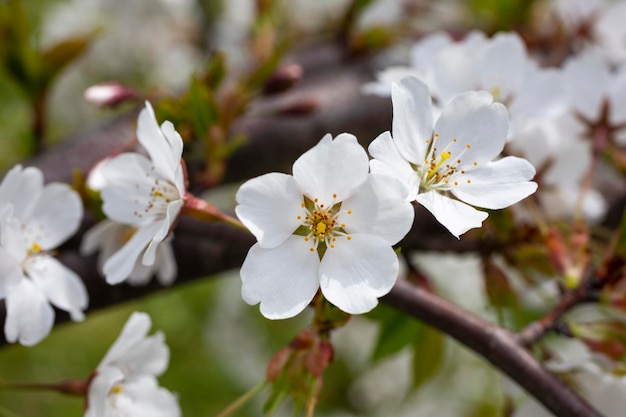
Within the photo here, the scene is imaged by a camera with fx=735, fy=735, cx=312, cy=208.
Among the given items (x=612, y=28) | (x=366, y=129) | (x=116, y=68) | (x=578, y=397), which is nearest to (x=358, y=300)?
(x=578, y=397)

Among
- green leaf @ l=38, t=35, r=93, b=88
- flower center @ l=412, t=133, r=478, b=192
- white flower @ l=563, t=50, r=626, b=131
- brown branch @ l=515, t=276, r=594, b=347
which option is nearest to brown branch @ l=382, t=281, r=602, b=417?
brown branch @ l=515, t=276, r=594, b=347

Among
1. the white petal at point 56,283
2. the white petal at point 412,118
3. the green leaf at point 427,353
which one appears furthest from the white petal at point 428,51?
the white petal at point 56,283

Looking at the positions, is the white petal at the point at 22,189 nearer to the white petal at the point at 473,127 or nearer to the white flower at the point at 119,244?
the white flower at the point at 119,244

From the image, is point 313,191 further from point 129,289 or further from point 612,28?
point 612,28

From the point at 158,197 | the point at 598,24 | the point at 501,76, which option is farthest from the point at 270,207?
the point at 598,24

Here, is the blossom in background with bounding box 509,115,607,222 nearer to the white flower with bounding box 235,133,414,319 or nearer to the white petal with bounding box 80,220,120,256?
the white flower with bounding box 235,133,414,319

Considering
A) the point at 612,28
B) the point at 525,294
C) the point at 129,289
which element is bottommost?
the point at 525,294
